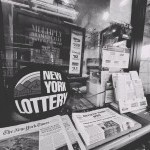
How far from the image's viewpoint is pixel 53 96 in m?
0.92

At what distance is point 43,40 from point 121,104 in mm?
1038

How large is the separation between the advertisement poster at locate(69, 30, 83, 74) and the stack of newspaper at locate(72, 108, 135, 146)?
1.72 feet

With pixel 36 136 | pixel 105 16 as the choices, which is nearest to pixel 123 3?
pixel 105 16

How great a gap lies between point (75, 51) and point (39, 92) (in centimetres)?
66

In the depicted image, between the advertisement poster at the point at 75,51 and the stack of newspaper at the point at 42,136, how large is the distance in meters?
0.62

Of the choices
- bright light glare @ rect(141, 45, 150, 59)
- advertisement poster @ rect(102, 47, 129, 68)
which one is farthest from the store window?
advertisement poster @ rect(102, 47, 129, 68)

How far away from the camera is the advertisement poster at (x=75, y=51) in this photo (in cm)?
126

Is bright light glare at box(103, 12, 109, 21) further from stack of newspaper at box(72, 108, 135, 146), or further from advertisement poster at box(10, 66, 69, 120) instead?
stack of newspaper at box(72, 108, 135, 146)

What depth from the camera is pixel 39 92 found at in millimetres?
878

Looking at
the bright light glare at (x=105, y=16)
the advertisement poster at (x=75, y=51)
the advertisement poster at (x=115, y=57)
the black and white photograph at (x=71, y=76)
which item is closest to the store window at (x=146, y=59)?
the black and white photograph at (x=71, y=76)

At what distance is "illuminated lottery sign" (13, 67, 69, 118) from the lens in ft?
2.69

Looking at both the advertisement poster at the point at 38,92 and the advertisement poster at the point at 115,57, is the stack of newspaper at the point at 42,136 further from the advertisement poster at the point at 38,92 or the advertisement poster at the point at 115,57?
the advertisement poster at the point at 115,57

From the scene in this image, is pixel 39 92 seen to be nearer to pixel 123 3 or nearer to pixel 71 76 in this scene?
pixel 71 76

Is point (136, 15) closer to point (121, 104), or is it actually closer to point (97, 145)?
point (121, 104)
